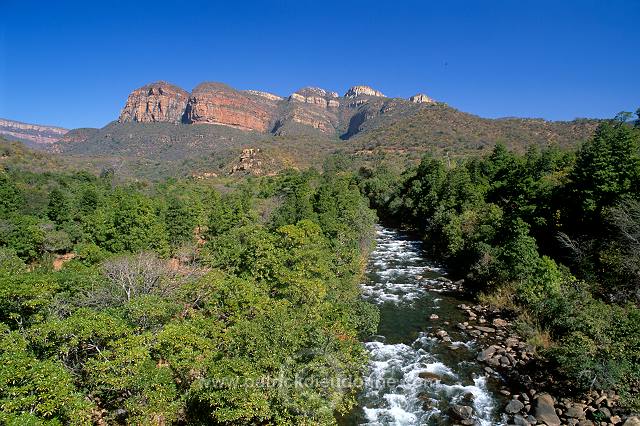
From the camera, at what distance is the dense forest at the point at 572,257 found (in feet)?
62.7

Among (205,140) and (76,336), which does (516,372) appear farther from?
(205,140)

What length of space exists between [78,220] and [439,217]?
49.1 meters

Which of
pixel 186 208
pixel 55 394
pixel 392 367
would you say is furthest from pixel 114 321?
pixel 186 208

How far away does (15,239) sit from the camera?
1495 inches

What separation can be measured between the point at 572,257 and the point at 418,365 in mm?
17716

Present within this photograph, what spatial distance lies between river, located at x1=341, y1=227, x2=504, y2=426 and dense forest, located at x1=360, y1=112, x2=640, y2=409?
4.11 meters

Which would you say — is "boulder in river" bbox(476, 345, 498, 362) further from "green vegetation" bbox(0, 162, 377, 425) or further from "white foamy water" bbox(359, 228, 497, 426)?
"green vegetation" bbox(0, 162, 377, 425)

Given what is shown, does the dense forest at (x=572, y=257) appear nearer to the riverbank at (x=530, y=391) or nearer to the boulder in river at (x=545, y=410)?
A: the riverbank at (x=530, y=391)

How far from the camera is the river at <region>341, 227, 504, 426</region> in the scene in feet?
60.4

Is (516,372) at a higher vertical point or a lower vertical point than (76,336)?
lower

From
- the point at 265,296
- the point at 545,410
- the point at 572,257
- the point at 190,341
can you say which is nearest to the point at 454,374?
the point at 545,410

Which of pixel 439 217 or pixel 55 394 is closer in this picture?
pixel 55 394

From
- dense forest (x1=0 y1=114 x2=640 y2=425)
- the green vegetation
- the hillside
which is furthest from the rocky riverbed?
the hillside

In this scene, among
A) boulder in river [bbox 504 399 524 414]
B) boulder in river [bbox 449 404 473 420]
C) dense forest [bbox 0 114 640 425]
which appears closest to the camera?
dense forest [bbox 0 114 640 425]
